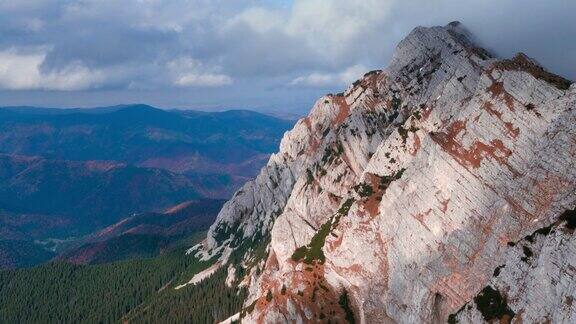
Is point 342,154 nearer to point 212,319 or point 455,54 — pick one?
point 455,54

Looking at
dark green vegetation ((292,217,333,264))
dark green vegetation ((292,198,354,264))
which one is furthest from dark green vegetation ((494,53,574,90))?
dark green vegetation ((292,217,333,264))

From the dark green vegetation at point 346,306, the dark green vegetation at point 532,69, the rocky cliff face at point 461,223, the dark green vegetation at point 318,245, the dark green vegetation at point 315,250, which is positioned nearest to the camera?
the rocky cliff face at point 461,223

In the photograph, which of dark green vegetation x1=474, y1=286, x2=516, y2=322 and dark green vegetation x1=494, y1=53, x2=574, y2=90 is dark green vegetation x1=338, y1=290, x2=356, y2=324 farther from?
dark green vegetation x1=494, y1=53, x2=574, y2=90

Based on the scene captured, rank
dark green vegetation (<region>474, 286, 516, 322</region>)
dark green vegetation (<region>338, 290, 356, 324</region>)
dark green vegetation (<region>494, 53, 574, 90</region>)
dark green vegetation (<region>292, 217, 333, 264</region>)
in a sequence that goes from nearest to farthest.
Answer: dark green vegetation (<region>474, 286, 516, 322</region>), dark green vegetation (<region>494, 53, 574, 90</region>), dark green vegetation (<region>338, 290, 356, 324</region>), dark green vegetation (<region>292, 217, 333, 264</region>)

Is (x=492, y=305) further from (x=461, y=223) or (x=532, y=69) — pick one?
(x=532, y=69)

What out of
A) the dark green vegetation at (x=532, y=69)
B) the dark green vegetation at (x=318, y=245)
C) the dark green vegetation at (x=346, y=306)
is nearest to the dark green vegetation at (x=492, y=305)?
the dark green vegetation at (x=532, y=69)

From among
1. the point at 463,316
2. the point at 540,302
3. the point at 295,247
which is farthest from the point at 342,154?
the point at 540,302

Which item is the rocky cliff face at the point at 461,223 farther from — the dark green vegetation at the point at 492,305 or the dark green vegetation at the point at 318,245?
the dark green vegetation at the point at 318,245
